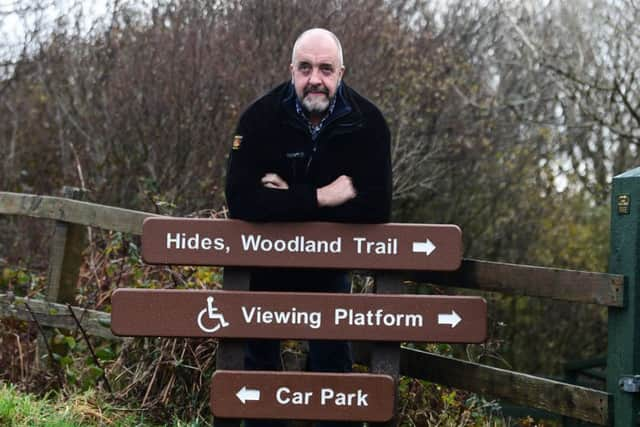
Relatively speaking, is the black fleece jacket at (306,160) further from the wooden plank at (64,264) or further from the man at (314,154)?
the wooden plank at (64,264)

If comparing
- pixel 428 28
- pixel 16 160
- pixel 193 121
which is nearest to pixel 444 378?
pixel 193 121

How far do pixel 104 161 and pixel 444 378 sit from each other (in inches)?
236

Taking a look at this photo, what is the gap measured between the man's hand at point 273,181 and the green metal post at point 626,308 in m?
1.46

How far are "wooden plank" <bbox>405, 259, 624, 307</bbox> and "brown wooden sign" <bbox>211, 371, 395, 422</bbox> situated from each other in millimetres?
869

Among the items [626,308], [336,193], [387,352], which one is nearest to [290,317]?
[387,352]

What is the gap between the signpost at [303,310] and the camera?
4.71 m

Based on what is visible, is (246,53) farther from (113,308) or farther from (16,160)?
(113,308)

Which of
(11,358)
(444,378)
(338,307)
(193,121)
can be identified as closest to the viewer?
(338,307)

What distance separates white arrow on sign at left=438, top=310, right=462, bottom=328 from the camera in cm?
474

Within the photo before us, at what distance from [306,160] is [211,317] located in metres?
0.80

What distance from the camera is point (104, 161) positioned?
1070 centimetres

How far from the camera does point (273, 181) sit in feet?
15.9

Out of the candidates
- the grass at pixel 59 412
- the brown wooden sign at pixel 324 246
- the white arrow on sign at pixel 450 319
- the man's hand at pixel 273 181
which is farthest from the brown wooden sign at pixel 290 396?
the grass at pixel 59 412

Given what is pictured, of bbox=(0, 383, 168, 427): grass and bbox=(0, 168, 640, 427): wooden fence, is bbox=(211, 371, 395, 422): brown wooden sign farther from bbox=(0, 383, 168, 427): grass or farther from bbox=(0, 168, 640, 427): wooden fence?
bbox=(0, 383, 168, 427): grass
